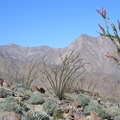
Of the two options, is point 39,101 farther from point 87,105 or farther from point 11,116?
point 11,116

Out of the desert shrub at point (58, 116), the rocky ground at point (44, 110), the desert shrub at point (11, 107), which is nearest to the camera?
the rocky ground at point (44, 110)

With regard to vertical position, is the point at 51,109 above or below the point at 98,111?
above

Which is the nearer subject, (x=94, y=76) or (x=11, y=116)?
(x=11, y=116)

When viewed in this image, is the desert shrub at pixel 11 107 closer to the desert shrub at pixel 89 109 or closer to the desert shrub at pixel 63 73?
the desert shrub at pixel 89 109

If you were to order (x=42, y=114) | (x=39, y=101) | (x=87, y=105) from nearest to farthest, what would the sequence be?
(x=42, y=114) → (x=39, y=101) → (x=87, y=105)

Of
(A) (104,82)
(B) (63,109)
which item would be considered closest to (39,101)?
(B) (63,109)

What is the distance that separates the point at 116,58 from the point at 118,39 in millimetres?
418

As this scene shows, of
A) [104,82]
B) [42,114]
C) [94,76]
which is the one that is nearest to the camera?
[42,114]

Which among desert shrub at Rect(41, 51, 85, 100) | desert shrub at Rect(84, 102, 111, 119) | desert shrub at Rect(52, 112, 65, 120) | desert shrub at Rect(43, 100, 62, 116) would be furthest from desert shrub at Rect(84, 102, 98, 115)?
desert shrub at Rect(41, 51, 85, 100)

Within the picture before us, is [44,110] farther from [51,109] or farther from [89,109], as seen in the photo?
[89,109]

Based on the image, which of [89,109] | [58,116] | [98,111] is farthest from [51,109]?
[98,111]

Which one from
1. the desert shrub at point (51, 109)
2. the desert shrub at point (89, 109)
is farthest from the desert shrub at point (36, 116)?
the desert shrub at point (89, 109)

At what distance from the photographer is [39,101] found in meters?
13.2

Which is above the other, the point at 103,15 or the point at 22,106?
the point at 103,15
